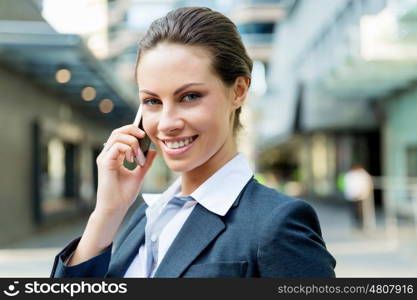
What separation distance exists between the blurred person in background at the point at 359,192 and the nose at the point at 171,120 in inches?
490

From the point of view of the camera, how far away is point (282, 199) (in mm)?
1460

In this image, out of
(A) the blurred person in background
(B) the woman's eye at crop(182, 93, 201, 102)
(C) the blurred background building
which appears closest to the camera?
(B) the woman's eye at crop(182, 93, 201, 102)

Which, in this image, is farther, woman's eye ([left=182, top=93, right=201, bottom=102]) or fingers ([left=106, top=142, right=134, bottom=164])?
fingers ([left=106, top=142, right=134, bottom=164])

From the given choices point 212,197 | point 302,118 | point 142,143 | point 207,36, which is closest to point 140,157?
point 142,143

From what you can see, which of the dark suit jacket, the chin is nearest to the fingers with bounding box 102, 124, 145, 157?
the chin

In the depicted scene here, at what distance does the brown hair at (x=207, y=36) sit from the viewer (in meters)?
1.48

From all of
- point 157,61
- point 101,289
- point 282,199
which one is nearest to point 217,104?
point 157,61

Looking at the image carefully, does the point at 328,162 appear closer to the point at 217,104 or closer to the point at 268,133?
the point at 268,133

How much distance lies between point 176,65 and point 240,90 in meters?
0.23

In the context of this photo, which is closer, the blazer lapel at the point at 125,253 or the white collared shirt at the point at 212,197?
the white collared shirt at the point at 212,197

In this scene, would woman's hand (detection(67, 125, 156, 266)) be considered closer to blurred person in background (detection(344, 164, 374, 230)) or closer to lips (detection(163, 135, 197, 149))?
lips (detection(163, 135, 197, 149))

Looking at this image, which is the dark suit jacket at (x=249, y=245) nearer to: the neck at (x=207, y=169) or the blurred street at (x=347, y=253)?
the neck at (x=207, y=169)

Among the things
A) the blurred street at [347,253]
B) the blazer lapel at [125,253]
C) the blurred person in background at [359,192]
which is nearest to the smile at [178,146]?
the blazer lapel at [125,253]

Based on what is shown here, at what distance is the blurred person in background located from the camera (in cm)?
1357
